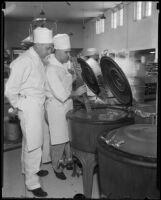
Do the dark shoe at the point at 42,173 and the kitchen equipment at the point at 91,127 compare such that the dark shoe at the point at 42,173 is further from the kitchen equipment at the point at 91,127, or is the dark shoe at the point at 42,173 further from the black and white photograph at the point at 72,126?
the kitchen equipment at the point at 91,127

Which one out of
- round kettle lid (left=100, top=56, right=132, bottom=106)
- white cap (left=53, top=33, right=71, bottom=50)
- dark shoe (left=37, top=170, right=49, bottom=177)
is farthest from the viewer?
dark shoe (left=37, top=170, right=49, bottom=177)

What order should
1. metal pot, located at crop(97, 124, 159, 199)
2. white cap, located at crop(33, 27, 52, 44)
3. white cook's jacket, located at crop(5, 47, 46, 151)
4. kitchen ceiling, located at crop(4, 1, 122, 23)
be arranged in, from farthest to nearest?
kitchen ceiling, located at crop(4, 1, 122, 23)
white cap, located at crop(33, 27, 52, 44)
white cook's jacket, located at crop(5, 47, 46, 151)
metal pot, located at crop(97, 124, 159, 199)

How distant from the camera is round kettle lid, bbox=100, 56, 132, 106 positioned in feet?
5.75

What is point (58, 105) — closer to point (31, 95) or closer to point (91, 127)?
point (31, 95)

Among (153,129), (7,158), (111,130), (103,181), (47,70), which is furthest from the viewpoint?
(7,158)

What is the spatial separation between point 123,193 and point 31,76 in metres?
1.33

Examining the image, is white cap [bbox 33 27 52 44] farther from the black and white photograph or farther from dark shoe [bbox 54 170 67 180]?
dark shoe [bbox 54 170 67 180]

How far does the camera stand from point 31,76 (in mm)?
2162

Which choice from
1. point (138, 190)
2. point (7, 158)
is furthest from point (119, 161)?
point (7, 158)

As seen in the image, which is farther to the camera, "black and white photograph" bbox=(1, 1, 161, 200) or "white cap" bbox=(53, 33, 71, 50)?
"white cap" bbox=(53, 33, 71, 50)

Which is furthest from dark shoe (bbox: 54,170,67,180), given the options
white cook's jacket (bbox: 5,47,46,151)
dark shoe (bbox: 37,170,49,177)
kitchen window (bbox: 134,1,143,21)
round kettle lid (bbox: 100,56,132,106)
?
kitchen window (bbox: 134,1,143,21)

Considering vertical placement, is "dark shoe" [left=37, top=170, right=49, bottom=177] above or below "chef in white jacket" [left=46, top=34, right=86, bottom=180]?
below

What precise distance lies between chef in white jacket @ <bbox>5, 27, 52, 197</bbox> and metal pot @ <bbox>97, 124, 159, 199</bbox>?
34.6 inches

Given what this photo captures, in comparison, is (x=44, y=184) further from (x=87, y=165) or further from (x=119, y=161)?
(x=119, y=161)
